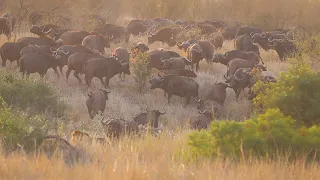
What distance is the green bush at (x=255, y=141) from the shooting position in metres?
6.61

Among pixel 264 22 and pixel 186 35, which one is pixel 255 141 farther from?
pixel 264 22

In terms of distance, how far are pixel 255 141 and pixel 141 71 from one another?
39.3 feet

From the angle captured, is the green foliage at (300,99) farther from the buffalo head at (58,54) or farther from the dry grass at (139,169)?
the buffalo head at (58,54)

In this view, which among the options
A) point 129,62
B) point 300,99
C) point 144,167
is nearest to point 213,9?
point 129,62

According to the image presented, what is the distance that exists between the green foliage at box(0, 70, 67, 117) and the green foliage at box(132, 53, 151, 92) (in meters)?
4.17

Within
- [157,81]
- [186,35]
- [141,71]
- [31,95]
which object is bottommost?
[31,95]

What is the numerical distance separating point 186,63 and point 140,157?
14030 mm

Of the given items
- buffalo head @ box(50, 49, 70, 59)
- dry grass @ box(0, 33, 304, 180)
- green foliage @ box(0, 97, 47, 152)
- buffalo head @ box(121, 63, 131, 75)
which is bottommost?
dry grass @ box(0, 33, 304, 180)

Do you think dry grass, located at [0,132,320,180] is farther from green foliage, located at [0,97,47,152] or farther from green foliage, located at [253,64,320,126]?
green foliage, located at [253,64,320,126]

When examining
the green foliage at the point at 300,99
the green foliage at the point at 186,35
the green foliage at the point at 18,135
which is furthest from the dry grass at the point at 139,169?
the green foliage at the point at 186,35

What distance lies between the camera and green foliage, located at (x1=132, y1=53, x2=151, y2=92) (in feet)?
60.7

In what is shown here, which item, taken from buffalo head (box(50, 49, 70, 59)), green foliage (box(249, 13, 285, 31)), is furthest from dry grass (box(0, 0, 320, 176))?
buffalo head (box(50, 49, 70, 59))

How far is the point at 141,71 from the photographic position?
18422 millimetres

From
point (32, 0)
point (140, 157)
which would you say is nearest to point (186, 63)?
point (140, 157)
